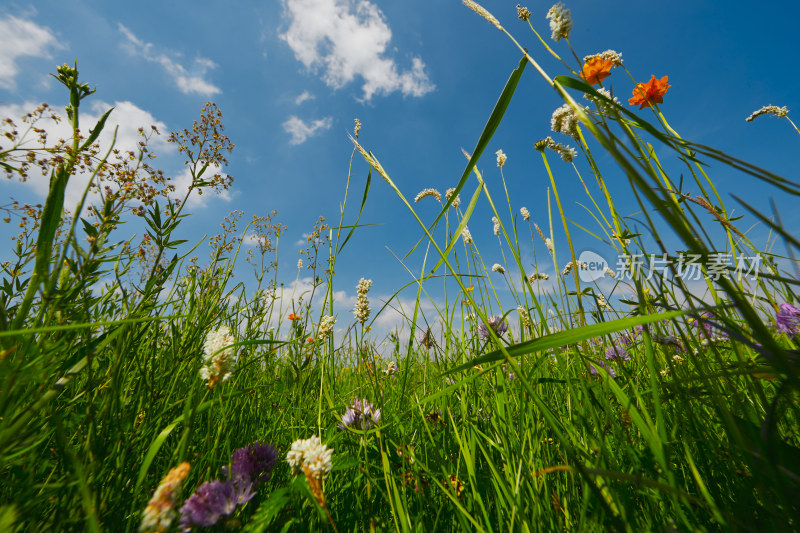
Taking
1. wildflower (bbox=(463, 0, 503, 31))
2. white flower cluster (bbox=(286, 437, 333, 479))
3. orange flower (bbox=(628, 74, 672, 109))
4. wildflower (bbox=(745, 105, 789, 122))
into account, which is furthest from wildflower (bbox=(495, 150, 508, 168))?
wildflower (bbox=(745, 105, 789, 122))

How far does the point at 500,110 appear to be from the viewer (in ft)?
2.32

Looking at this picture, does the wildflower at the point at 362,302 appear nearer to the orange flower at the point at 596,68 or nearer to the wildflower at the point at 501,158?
the wildflower at the point at 501,158

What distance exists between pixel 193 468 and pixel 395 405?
0.98m

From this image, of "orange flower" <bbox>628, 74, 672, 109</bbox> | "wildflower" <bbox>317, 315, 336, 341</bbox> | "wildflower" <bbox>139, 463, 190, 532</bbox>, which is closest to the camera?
"wildflower" <bbox>139, 463, 190, 532</bbox>

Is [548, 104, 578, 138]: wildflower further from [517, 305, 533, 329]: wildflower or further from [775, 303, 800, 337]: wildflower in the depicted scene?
[775, 303, 800, 337]: wildflower

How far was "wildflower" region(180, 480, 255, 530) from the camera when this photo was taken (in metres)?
0.74

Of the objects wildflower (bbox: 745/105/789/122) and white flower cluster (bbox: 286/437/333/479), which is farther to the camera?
wildflower (bbox: 745/105/789/122)

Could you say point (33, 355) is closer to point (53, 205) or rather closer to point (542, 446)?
point (53, 205)

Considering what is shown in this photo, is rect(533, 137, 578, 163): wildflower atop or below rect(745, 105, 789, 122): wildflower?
below

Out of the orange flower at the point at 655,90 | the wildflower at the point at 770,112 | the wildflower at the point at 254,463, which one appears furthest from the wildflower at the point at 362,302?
the wildflower at the point at 770,112

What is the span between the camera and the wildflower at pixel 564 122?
3.81 feet

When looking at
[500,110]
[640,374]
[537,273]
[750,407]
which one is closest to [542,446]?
[750,407]

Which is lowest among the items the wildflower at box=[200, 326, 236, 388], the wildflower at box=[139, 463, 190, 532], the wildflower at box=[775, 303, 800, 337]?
the wildflower at box=[139, 463, 190, 532]

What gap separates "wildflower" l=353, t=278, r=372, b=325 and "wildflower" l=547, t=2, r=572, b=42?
1.08 m
